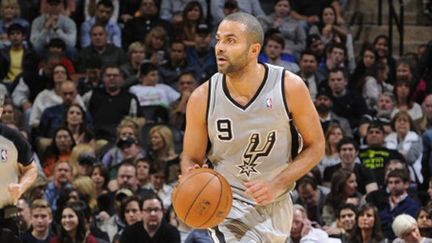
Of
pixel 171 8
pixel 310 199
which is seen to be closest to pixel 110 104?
pixel 171 8

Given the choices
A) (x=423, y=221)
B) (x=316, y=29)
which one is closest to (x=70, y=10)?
(x=316, y=29)

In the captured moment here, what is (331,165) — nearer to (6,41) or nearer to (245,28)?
(6,41)

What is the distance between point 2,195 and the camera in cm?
944

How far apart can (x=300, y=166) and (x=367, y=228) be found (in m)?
4.71

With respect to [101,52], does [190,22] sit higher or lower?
higher

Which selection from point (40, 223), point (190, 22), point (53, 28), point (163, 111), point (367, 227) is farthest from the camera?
point (190, 22)

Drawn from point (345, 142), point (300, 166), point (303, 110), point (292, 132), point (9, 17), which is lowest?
point (345, 142)

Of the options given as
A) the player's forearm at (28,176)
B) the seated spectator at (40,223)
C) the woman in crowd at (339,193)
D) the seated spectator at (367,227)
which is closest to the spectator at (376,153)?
the woman in crowd at (339,193)

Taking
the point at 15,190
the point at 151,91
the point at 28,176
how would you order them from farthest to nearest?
the point at 151,91 < the point at 28,176 < the point at 15,190

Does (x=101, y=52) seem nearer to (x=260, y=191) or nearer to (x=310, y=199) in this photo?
(x=310, y=199)

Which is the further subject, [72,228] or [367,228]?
[367,228]

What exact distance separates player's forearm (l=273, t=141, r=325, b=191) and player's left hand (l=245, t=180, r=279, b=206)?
89 millimetres

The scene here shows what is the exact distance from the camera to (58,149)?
44.5ft

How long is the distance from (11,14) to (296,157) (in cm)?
961
